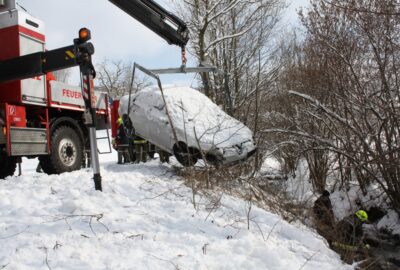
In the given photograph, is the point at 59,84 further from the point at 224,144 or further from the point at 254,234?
the point at 254,234

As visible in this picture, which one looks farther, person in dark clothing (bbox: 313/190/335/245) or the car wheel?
the car wheel

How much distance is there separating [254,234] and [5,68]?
15.9 feet

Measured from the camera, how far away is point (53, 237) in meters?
3.27

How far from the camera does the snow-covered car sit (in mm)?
6293

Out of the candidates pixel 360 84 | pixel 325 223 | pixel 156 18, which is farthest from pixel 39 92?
pixel 360 84

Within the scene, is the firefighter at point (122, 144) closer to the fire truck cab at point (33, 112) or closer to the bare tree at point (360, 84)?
the fire truck cab at point (33, 112)

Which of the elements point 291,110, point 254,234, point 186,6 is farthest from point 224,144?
point 186,6

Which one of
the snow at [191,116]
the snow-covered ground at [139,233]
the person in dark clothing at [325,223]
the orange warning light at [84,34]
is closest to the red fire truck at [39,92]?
the orange warning light at [84,34]

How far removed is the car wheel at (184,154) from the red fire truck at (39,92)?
146 cm

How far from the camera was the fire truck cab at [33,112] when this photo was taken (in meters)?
6.53

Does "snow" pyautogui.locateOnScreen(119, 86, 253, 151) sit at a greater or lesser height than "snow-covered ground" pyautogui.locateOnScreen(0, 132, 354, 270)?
greater

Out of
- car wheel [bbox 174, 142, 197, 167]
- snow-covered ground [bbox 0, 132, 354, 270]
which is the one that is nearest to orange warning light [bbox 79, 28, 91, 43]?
snow-covered ground [bbox 0, 132, 354, 270]

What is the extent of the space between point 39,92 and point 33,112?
1.52 ft

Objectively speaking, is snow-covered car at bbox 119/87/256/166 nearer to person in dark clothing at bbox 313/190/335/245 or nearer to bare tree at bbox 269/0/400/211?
bare tree at bbox 269/0/400/211
